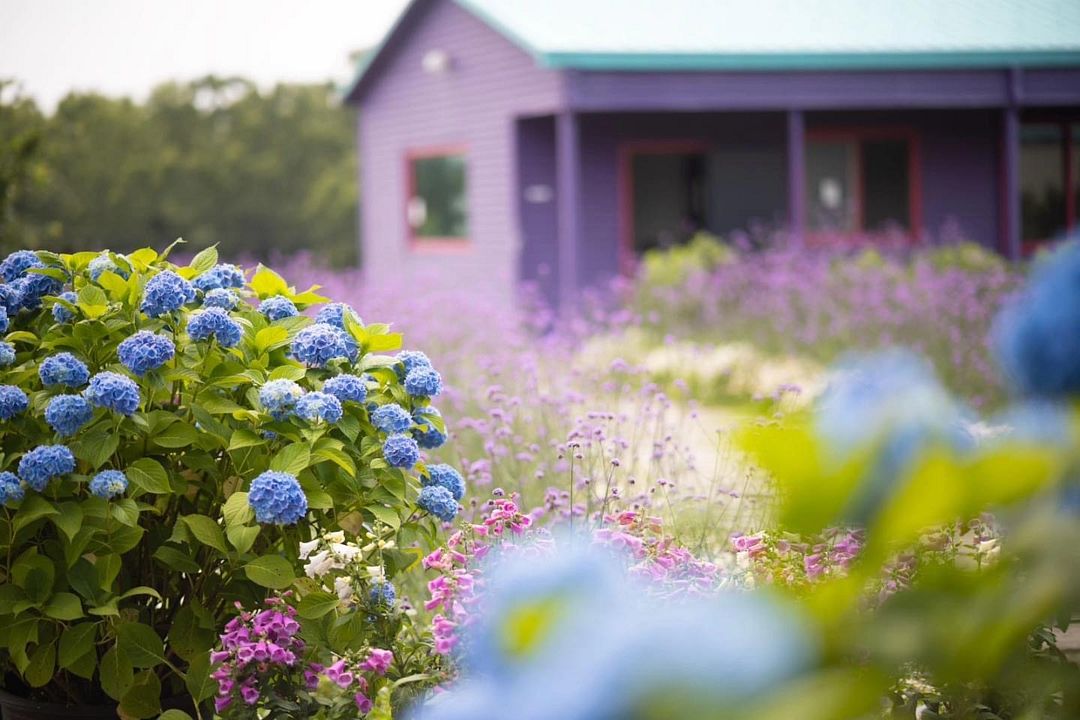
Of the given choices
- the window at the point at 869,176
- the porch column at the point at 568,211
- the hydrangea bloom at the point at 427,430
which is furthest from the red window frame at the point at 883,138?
the hydrangea bloom at the point at 427,430

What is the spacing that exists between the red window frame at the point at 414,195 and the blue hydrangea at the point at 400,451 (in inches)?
554

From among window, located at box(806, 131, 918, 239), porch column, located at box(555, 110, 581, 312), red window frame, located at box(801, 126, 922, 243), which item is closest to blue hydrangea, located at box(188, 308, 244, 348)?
porch column, located at box(555, 110, 581, 312)

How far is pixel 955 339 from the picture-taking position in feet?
34.4

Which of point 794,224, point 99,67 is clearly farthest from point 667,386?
point 99,67

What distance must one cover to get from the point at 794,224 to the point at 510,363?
279 inches

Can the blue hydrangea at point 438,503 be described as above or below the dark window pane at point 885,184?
below

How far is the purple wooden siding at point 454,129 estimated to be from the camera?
629 inches

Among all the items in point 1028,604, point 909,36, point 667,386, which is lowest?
point 667,386

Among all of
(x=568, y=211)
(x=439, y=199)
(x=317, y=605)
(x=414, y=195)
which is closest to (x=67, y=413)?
(x=317, y=605)

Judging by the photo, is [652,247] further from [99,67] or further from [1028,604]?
[1028,604]

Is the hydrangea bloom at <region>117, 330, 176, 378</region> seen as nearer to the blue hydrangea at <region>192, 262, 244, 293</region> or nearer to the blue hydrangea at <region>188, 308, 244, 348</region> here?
the blue hydrangea at <region>188, 308, 244, 348</region>

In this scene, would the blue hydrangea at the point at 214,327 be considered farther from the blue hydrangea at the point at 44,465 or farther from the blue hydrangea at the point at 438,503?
the blue hydrangea at the point at 438,503

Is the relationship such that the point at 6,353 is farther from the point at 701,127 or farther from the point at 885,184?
the point at 885,184

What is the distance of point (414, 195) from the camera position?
18.5 metres
